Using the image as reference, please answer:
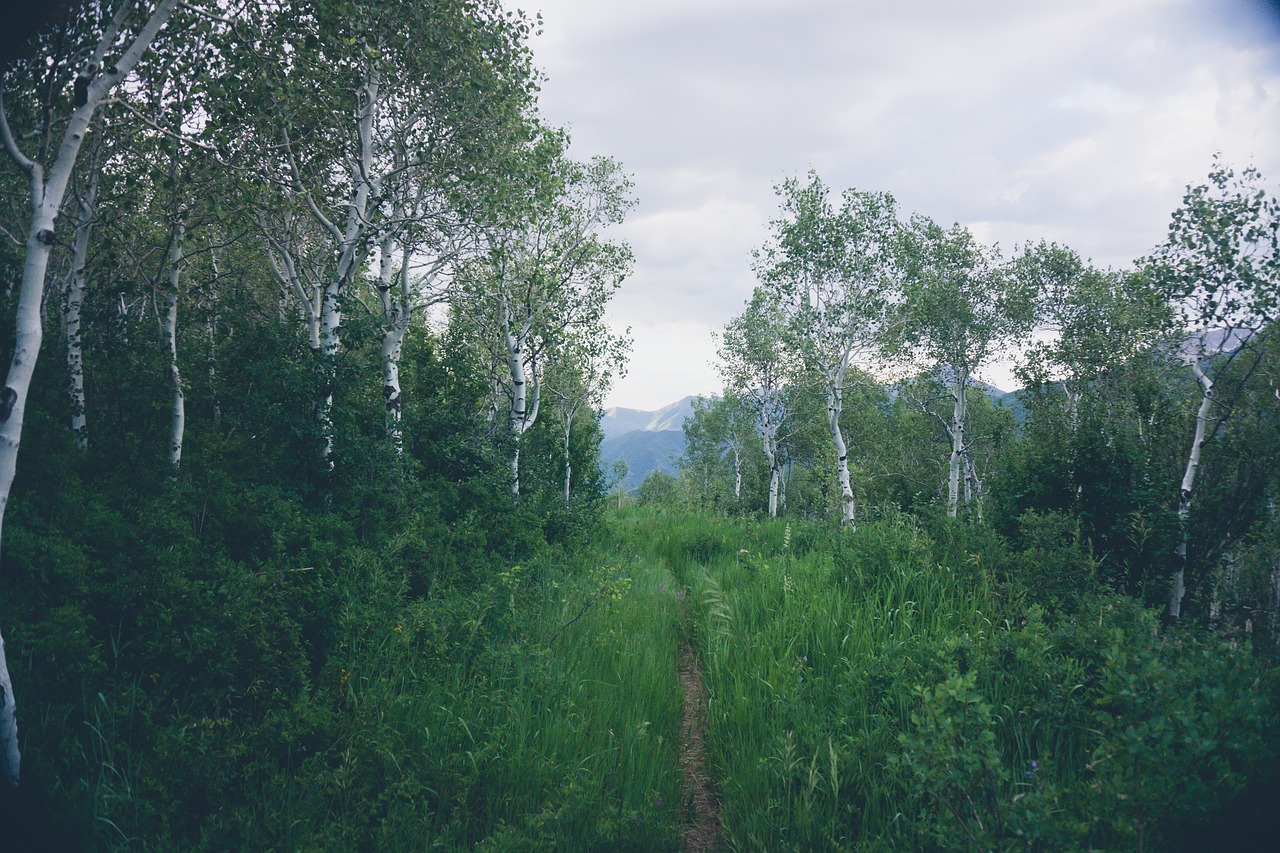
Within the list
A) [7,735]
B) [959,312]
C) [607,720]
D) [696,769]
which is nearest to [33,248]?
[7,735]

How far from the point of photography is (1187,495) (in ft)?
23.3

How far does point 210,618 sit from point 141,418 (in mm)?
8547

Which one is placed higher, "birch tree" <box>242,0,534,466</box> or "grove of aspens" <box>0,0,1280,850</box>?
"birch tree" <box>242,0,534,466</box>

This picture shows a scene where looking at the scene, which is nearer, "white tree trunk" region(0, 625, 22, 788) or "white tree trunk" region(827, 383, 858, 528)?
"white tree trunk" region(0, 625, 22, 788)

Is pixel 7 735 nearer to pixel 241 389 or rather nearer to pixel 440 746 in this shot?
pixel 440 746

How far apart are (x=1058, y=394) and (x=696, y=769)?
1578cm

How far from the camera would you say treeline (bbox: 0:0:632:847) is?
358cm

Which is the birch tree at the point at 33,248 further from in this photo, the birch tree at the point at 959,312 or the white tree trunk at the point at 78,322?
the birch tree at the point at 959,312

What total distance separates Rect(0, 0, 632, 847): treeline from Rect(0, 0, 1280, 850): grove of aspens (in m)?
0.05

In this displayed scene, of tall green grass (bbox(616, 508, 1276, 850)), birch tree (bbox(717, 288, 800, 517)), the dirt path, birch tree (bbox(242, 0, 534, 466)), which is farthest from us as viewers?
birch tree (bbox(717, 288, 800, 517))

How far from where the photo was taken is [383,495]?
768cm

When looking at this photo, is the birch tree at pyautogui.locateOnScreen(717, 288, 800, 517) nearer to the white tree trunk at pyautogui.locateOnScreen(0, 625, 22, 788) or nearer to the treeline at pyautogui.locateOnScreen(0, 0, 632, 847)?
the treeline at pyautogui.locateOnScreen(0, 0, 632, 847)

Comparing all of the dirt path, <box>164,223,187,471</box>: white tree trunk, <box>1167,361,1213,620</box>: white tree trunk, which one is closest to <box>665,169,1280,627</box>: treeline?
<box>1167,361,1213,620</box>: white tree trunk

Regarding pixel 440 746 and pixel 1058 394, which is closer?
pixel 440 746
